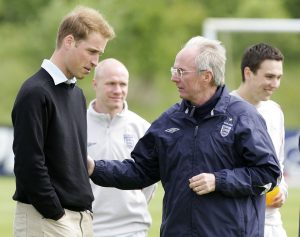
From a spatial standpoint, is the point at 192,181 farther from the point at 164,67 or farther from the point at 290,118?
the point at 164,67

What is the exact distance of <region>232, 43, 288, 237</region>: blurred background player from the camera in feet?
25.5

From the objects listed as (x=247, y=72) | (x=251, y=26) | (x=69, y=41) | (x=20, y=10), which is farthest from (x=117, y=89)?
(x=20, y=10)

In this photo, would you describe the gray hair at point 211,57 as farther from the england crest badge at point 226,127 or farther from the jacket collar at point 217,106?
the england crest badge at point 226,127

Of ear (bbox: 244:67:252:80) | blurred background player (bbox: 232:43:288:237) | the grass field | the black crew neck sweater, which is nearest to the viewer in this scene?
the black crew neck sweater

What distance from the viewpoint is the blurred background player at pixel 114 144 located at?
7.95 m

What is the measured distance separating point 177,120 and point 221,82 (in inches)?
15.1

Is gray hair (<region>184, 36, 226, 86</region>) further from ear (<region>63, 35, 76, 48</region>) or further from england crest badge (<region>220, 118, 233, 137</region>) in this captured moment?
ear (<region>63, 35, 76, 48</region>)

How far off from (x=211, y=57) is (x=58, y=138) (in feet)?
3.71

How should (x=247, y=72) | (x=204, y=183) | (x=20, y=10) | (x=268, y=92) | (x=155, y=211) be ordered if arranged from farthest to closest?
(x=20, y=10)
(x=155, y=211)
(x=247, y=72)
(x=268, y=92)
(x=204, y=183)

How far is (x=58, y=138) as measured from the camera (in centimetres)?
610

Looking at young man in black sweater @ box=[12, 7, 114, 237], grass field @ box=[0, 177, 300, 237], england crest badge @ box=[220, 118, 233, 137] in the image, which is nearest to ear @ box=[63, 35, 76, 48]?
young man in black sweater @ box=[12, 7, 114, 237]

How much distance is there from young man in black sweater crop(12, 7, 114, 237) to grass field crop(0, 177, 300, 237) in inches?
296

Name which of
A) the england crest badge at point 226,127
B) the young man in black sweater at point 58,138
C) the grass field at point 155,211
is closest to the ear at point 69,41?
the young man in black sweater at point 58,138

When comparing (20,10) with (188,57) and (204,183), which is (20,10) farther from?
(204,183)
